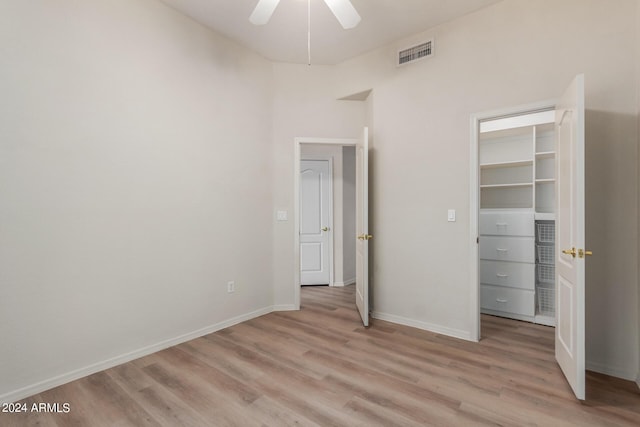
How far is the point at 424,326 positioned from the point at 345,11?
2.85 meters

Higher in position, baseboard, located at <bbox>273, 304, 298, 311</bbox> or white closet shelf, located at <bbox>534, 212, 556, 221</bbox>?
white closet shelf, located at <bbox>534, 212, 556, 221</bbox>

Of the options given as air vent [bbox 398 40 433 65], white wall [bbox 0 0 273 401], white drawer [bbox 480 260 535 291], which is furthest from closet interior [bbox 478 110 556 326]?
white wall [bbox 0 0 273 401]

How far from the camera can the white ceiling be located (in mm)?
2768

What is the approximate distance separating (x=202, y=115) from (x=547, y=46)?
3.03 m

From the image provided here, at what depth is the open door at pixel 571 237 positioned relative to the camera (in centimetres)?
193

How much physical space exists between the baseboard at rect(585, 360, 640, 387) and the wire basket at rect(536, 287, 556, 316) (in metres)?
1.15

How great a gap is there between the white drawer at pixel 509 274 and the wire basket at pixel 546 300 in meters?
0.16

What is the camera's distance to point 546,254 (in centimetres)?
357

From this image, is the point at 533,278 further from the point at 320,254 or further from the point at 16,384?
the point at 16,384

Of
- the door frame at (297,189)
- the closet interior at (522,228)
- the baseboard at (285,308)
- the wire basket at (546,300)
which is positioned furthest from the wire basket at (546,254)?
the baseboard at (285,308)

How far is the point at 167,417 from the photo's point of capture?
1836mm

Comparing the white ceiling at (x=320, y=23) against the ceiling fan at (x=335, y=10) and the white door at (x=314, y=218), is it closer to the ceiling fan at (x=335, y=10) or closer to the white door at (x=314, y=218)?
the ceiling fan at (x=335, y=10)

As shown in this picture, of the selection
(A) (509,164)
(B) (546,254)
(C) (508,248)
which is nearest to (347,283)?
(C) (508,248)

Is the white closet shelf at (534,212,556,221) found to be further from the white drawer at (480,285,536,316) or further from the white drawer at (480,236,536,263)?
the white drawer at (480,285,536,316)
